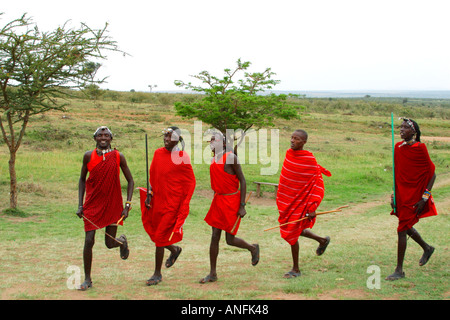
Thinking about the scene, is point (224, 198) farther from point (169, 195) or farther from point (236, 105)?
point (236, 105)

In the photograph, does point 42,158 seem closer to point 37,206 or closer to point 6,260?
point 37,206

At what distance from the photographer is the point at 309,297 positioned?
5.34 metres

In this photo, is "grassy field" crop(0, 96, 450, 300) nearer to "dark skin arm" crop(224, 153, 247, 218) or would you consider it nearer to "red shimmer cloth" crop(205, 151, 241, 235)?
"red shimmer cloth" crop(205, 151, 241, 235)

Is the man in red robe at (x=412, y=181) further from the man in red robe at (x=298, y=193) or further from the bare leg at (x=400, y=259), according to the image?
the man in red robe at (x=298, y=193)

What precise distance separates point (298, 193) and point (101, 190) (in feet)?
8.46

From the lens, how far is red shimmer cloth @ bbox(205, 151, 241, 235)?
21.0 ft

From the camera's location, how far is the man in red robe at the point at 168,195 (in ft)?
20.5

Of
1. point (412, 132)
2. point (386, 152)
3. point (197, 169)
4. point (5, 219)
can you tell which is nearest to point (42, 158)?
point (197, 169)

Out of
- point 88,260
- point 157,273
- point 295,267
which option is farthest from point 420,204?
point 88,260

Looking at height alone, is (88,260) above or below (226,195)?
below

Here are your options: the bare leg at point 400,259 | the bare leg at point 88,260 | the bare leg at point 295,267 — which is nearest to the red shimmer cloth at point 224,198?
the bare leg at point 295,267

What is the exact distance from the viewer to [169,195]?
6.28m

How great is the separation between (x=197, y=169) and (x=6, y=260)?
1220cm

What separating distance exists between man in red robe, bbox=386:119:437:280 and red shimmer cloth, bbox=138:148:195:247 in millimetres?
2804
